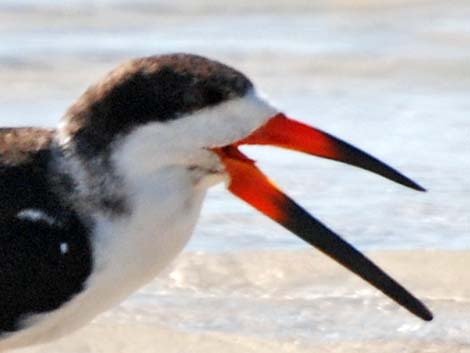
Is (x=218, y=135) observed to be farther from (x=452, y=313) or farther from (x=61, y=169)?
(x=452, y=313)

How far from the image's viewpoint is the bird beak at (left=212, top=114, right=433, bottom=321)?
6.23 metres

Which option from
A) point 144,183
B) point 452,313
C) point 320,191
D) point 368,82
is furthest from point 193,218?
point 368,82

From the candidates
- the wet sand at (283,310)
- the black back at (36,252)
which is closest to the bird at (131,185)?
the black back at (36,252)

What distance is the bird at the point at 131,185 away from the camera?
241 inches

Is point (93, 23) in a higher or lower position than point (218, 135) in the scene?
lower

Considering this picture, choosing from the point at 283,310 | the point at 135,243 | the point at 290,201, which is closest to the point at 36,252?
the point at 135,243

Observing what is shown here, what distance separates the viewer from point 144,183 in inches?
243

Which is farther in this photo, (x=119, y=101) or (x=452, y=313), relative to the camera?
(x=452, y=313)

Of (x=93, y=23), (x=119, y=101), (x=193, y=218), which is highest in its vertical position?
(x=119, y=101)

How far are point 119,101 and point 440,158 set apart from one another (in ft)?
12.6

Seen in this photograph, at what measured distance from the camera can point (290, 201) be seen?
6391mm

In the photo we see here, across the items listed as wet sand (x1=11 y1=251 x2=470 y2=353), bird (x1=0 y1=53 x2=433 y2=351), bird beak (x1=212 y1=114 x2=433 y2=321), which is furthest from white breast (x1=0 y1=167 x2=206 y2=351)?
wet sand (x1=11 y1=251 x2=470 y2=353)

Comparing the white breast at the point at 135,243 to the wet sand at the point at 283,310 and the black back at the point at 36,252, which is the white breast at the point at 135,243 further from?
the wet sand at the point at 283,310

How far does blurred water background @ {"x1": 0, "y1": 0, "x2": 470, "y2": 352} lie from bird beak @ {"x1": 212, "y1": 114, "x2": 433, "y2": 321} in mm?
1166
